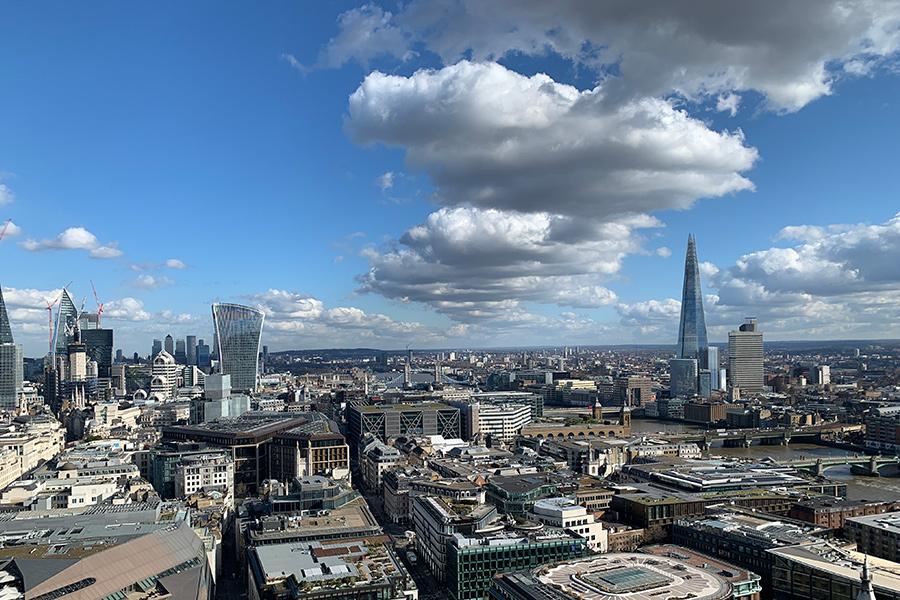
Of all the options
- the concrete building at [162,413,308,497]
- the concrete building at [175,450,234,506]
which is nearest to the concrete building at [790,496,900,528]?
the concrete building at [175,450,234,506]

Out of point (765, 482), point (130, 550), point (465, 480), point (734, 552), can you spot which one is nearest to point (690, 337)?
point (765, 482)

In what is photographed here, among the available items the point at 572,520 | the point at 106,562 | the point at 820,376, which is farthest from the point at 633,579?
the point at 820,376

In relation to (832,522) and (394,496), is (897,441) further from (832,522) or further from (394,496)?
(394,496)

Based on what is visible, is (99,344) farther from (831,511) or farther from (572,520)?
(831,511)

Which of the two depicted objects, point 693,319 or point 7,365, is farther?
point 693,319

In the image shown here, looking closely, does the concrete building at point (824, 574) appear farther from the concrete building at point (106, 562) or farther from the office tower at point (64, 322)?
the office tower at point (64, 322)

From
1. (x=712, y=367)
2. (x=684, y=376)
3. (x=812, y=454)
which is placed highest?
(x=712, y=367)
